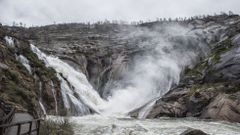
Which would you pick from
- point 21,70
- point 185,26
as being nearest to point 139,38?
point 185,26

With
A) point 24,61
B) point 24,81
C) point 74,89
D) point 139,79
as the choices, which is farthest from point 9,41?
point 139,79

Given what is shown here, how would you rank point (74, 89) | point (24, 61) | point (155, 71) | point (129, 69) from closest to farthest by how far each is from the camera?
point (24, 61) < point (74, 89) < point (155, 71) < point (129, 69)

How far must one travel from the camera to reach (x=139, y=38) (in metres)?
94.4

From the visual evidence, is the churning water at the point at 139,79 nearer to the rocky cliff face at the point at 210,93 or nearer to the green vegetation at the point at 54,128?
the rocky cliff face at the point at 210,93

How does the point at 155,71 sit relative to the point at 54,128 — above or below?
above

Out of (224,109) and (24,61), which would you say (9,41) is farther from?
(224,109)

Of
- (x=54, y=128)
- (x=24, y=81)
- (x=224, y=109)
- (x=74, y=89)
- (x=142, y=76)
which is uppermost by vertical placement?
(x=142, y=76)

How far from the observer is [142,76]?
242 feet

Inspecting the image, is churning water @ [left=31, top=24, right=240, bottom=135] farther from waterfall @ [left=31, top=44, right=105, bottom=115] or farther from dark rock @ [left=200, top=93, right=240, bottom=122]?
dark rock @ [left=200, top=93, right=240, bottom=122]

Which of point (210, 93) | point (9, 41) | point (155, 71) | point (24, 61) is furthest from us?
point (155, 71)

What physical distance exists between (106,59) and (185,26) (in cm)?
3515

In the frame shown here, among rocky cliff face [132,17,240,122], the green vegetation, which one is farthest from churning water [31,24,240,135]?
the green vegetation

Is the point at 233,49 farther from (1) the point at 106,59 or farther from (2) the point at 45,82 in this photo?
(1) the point at 106,59

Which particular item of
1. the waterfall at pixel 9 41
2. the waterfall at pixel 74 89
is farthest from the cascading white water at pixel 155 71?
the waterfall at pixel 9 41
